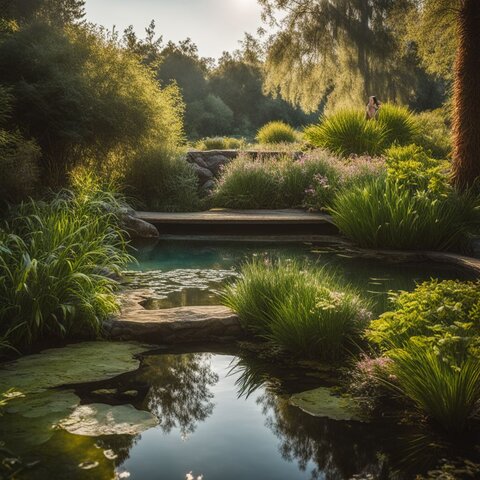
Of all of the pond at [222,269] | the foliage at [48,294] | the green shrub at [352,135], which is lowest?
the pond at [222,269]

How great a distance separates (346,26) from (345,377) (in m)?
21.9

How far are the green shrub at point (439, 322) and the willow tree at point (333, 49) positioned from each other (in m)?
19.8

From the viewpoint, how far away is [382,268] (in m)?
7.09

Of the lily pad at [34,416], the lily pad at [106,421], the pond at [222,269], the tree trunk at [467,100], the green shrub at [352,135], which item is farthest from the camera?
the green shrub at [352,135]

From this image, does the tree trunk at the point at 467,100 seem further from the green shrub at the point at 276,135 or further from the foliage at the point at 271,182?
the green shrub at the point at 276,135

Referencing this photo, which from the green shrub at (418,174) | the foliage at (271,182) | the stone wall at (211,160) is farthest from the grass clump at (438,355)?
the stone wall at (211,160)

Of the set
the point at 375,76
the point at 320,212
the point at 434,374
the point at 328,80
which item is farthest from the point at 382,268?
the point at 375,76

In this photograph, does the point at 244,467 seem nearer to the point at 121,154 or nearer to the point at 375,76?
the point at 121,154

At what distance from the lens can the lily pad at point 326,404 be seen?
319 centimetres

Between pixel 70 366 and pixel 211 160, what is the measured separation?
33.5 ft

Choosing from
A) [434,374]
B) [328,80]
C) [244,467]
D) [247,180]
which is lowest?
[244,467]

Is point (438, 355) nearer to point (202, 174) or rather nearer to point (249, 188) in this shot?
point (249, 188)

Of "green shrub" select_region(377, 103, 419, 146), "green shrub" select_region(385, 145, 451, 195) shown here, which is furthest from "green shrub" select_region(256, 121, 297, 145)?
"green shrub" select_region(385, 145, 451, 195)

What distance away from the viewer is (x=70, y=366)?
3.80 m
